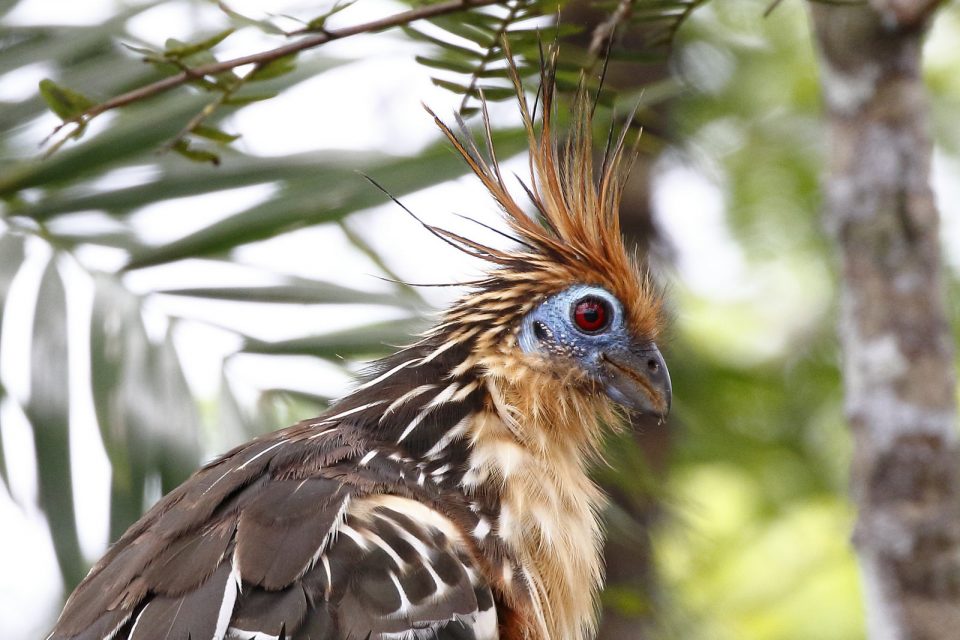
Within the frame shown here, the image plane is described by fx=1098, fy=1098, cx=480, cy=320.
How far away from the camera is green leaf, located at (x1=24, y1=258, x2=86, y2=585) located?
2607 mm

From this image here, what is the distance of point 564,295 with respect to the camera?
9.58ft

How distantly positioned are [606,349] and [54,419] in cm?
143

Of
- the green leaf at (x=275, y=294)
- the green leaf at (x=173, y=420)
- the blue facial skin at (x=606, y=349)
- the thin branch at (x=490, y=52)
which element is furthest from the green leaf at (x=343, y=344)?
the thin branch at (x=490, y=52)

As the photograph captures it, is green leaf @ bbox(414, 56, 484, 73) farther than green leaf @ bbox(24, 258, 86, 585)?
No

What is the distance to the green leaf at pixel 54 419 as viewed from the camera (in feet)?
8.55

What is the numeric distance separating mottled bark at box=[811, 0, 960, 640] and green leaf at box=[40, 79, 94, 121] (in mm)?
1868

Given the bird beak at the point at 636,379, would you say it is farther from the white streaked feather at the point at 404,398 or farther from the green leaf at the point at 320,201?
the green leaf at the point at 320,201

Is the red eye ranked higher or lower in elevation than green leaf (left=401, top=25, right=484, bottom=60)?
lower

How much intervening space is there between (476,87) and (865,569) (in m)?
1.58

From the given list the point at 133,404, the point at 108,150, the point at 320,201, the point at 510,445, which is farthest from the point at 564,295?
the point at 108,150

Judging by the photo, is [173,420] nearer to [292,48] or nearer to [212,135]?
[212,135]

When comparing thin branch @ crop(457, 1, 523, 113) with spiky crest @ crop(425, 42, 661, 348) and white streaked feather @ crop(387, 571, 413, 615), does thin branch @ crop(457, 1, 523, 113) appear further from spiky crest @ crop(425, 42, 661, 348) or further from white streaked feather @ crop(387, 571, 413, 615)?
white streaked feather @ crop(387, 571, 413, 615)

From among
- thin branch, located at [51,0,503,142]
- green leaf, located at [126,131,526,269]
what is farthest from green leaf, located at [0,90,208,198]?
thin branch, located at [51,0,503,142]

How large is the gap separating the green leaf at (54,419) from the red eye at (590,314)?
133 cm
